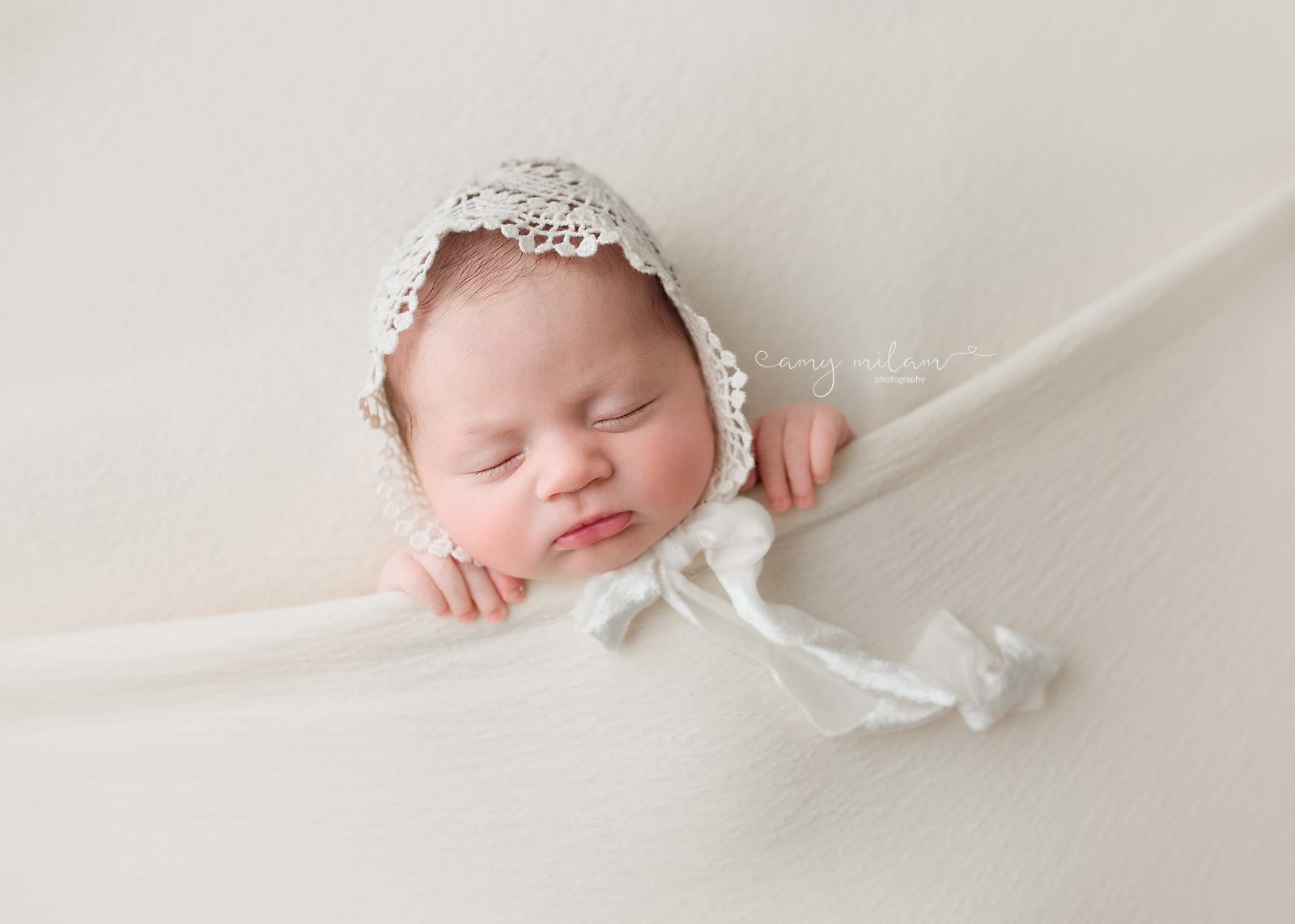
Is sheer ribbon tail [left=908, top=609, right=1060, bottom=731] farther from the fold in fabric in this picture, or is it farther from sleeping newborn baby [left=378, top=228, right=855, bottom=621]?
sleeping newborn baby [left=378, top=228, right=855, bottom=621]

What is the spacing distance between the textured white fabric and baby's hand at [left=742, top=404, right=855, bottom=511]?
0.10ft

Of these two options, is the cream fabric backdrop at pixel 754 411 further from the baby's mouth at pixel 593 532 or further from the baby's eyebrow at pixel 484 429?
the baby's eyebrow at pixel 484 429

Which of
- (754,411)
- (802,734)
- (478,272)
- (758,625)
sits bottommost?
(802,734)

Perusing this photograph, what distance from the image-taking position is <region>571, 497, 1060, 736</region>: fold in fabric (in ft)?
3.50

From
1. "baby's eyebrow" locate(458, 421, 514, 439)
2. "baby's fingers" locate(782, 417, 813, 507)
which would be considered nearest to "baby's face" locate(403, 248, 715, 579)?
"baby's eyebrow" locate(458, 421, 514, 439)

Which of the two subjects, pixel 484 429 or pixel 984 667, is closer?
pixel 484 429

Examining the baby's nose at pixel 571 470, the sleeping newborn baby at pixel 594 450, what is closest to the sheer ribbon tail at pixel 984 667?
the sleeping newborn baby at pixel 594 450

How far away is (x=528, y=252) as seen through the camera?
1.01 meters

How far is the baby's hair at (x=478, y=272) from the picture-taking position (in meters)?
1.02

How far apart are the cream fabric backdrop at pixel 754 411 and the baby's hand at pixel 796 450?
33mm

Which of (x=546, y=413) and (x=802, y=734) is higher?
(x=546, y=413)

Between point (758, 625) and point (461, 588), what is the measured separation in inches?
12.5

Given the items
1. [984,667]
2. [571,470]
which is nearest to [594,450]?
[571,470]

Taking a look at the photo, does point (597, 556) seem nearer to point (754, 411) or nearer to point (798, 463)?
point (798, 463)
